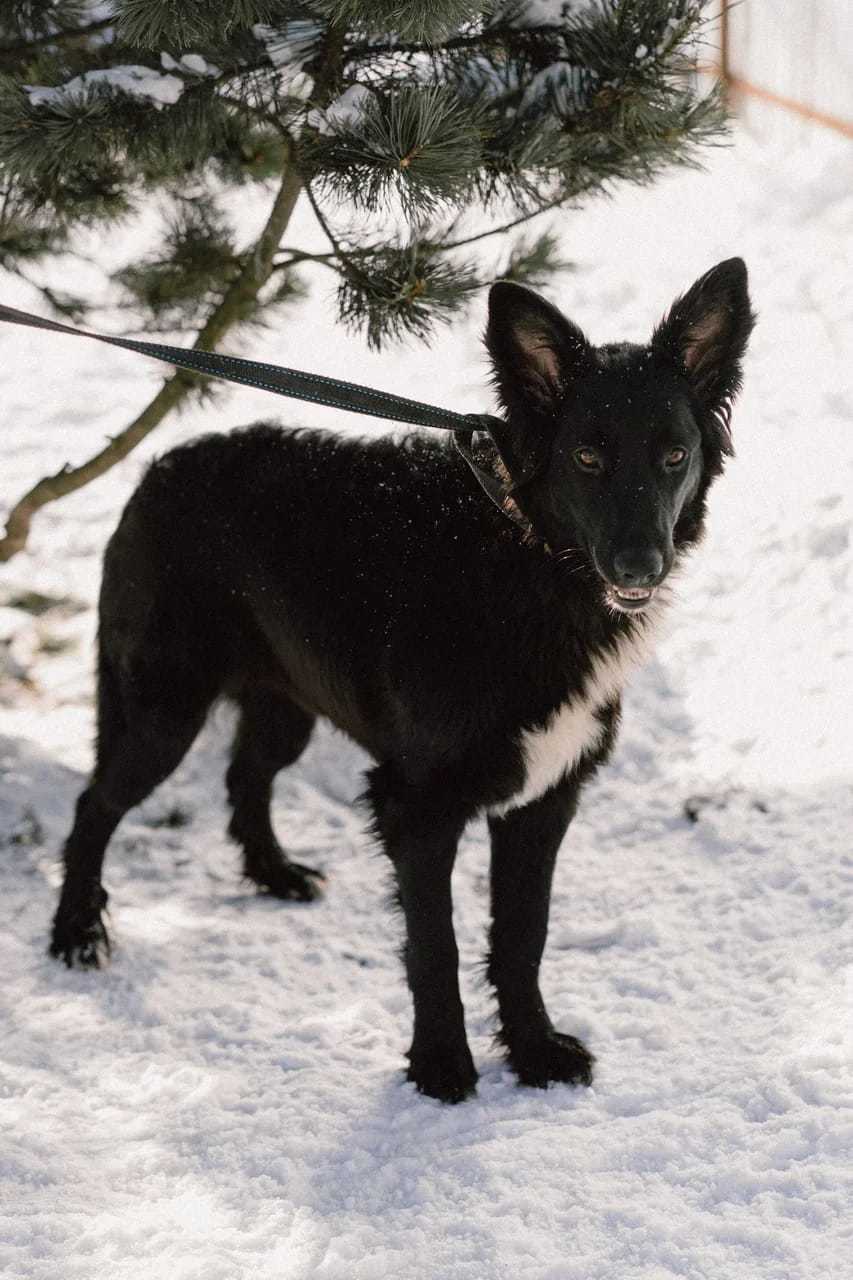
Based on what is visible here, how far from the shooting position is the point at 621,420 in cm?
288

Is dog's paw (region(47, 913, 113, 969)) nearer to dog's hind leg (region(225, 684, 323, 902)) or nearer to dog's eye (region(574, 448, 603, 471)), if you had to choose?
dog's hind leg (region(225, 684, 323, 902))

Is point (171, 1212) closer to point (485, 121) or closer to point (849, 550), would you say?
point (485, 121)

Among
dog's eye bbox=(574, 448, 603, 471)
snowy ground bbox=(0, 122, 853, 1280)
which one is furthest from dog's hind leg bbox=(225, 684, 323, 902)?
dog's eye bbox=(574, 448, 603, 471)

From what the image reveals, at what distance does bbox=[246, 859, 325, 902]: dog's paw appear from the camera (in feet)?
14.6

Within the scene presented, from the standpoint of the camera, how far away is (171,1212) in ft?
9.13

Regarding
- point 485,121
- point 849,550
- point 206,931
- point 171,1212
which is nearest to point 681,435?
point 485,121

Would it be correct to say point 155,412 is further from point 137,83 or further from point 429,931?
point 429,931

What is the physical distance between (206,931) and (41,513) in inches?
136

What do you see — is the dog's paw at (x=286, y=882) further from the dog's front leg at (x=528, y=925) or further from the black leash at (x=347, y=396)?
the black leash at (x=347, y=396)

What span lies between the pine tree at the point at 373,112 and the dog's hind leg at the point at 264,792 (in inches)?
55.9

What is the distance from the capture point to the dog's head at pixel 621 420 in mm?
2848

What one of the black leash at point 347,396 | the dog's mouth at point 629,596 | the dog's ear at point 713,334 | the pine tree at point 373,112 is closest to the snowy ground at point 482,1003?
the pine tree at point 373,112

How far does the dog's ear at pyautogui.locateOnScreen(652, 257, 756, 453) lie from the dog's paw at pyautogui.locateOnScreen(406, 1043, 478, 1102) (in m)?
1.71

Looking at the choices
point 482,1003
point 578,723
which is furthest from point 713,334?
point 482,1003
